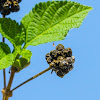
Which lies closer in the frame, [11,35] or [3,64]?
[3,64]

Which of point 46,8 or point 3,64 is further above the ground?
point 46,8

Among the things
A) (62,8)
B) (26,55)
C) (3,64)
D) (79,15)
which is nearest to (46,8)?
(62,8)

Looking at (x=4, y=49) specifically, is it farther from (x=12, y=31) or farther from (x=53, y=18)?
(x=53, y=18)

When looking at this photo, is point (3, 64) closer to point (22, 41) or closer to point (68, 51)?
point (22, 41)

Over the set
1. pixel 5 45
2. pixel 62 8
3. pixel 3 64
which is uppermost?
pixel 62 8

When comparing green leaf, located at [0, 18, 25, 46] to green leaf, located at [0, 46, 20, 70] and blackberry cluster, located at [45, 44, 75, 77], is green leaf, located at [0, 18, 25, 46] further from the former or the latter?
blackberry cluster, located at [45, 44, 75, 77]

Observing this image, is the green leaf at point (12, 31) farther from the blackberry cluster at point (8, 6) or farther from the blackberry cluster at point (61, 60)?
the blackberry cluster at point (61, 60)
